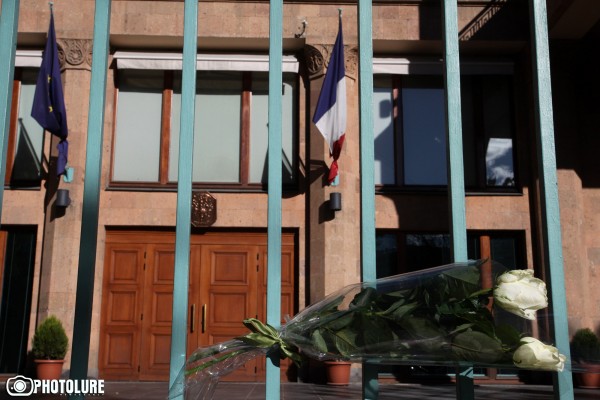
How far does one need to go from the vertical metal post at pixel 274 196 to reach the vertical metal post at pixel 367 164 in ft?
0.86

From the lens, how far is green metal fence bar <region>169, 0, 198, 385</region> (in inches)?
75.5

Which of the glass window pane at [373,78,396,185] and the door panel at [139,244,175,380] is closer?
the door panel at [139,244,175,380]

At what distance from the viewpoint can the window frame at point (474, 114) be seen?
13922mm

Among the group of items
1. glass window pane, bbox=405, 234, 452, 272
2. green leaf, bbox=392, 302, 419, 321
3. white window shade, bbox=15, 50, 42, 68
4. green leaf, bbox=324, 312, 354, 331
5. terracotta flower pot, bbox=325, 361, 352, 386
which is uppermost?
white window shade, bbox=15, 50, 42, 68

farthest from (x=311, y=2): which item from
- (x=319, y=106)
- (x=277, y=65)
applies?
(x=277, y=65)

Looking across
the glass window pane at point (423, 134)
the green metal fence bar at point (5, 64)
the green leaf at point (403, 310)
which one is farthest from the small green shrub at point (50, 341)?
the green leaf at point (403, 310)

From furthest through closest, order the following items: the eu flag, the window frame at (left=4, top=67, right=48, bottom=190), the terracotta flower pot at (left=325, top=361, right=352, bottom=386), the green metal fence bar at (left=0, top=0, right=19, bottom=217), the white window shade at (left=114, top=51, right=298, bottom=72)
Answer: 1. the white window shade at (left=114, top=51, right=298, bottom=72)
2. the window frame at (left=4, top=67, right=48, bottom=190)
3. the eu flag
4. the terracotta flower pot at (left=325, top=361, right=352, bottom=386)
5. the green metal fence bar at (left=0, top=0, right=19, bottom=217)

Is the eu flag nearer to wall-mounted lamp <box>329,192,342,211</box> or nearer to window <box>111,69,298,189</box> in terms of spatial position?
window <box>111,69,298,189</box>

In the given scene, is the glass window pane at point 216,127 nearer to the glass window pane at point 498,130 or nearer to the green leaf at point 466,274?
the glass window pane at point 498,130

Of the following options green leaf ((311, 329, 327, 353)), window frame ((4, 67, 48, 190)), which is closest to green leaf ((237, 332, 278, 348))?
green leaf ((311, 329, 327, 353))

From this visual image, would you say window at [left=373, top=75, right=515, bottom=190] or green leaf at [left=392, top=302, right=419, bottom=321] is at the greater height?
window at [left=373, top=75, right=515, bottom=190]

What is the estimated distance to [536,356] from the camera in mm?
1600

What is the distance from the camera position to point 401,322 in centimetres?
174

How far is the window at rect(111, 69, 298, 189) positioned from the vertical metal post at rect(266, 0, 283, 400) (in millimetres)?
11778
